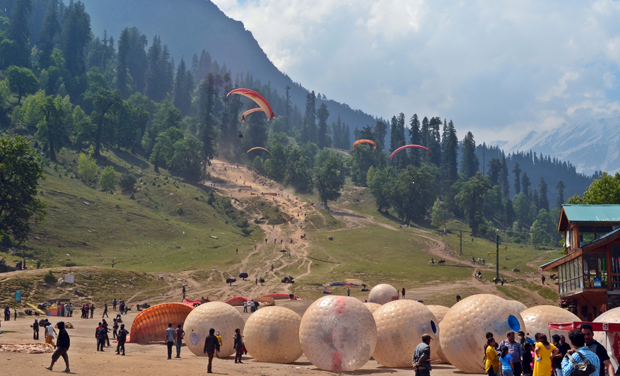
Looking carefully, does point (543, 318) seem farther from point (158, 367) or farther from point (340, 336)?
point (158, 367)

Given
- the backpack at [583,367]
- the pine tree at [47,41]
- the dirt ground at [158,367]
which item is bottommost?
the dirt ground at [158,367]

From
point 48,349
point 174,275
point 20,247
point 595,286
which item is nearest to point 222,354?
point 48,349

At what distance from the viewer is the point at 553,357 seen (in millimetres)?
12508

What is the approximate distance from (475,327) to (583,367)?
988 cm

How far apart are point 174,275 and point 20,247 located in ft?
71.1

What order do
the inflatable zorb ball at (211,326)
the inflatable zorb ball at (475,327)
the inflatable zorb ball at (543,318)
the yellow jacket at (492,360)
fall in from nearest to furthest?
the yellow jacket at (492,360)
the inflatable zorb ball at (475,327)
the inflatable zorb ball at (543,318)
the inflatable zorb ball at (211,326)

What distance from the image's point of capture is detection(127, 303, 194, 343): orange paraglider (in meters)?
32.2

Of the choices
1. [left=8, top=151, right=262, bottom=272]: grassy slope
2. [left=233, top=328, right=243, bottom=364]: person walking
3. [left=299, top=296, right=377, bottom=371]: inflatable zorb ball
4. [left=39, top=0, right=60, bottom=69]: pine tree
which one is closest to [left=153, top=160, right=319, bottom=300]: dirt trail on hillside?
[left=8, top=151, right=262, bottom=272]: grassy slope

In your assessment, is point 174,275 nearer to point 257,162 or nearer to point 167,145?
point 167,145

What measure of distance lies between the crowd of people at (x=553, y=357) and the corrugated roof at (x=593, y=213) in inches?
958

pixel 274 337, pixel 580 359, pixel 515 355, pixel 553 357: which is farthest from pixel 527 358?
pixel 274 337

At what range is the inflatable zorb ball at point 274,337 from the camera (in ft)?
75.9

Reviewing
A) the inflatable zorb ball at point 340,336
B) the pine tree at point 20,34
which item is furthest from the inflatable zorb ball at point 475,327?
the pine tree at point 20,34

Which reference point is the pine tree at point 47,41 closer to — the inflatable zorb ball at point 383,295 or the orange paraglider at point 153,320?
the inflatable zorb ball at point 383,295
